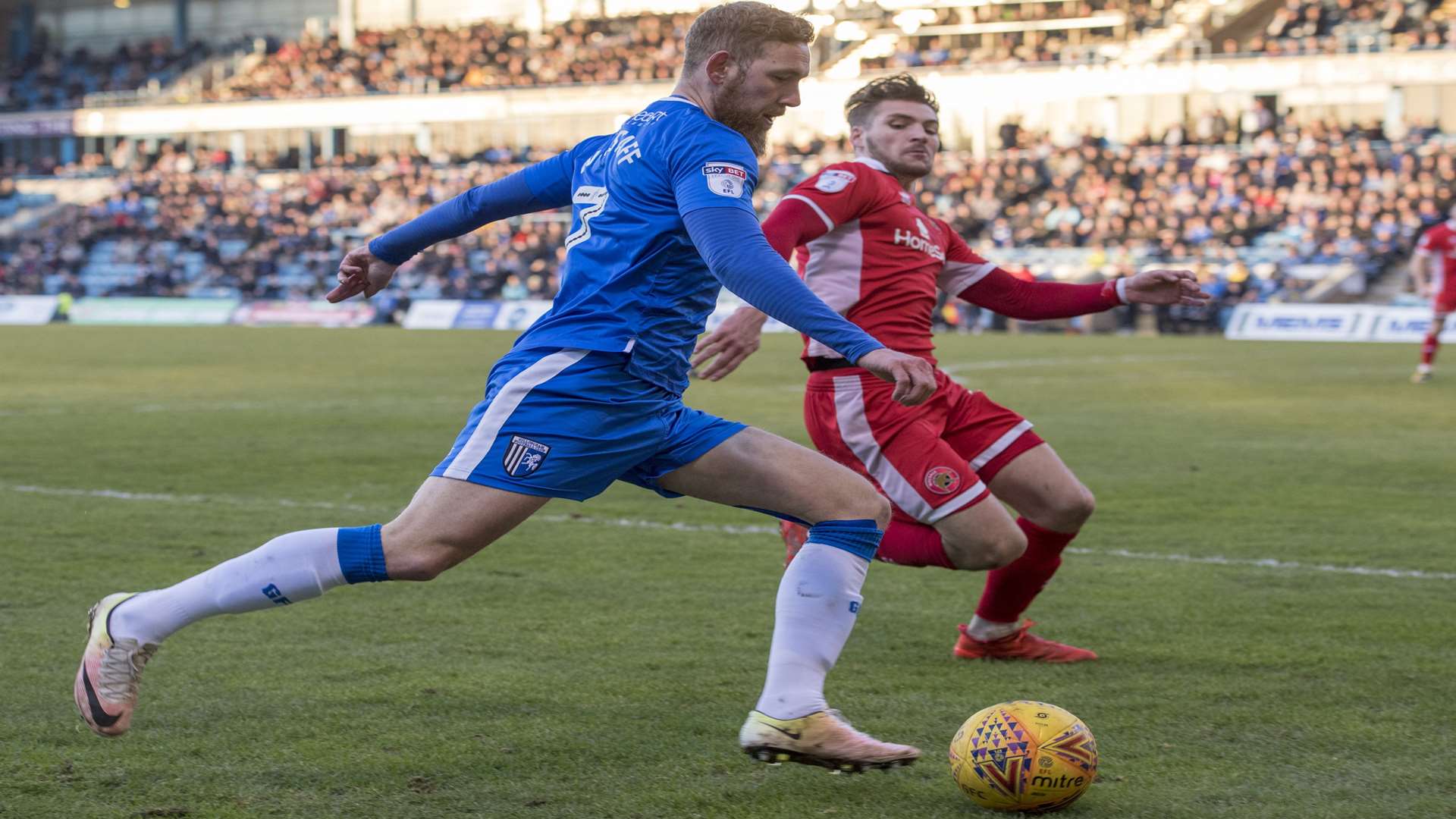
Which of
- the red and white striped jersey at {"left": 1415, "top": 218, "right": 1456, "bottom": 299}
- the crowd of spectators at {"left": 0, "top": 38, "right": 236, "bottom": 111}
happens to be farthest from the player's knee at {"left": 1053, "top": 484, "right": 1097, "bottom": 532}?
the crowd of spectators at {"left": 0, "top": 38, "right": 236, "bottom": 111}

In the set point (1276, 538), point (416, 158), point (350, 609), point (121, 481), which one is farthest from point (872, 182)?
point (416, 158)

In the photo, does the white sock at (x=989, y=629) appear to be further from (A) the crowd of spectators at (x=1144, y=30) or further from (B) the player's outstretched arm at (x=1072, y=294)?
(A) the crowd of spectators at (x=1144, y=30)

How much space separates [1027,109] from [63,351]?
88.6ft

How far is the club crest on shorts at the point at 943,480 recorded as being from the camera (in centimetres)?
533

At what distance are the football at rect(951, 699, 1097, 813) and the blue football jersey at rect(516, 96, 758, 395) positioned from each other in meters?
1.17

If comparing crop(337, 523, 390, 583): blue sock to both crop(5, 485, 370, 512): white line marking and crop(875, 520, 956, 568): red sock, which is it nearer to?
crop(875, 520, 956, 568): red sock

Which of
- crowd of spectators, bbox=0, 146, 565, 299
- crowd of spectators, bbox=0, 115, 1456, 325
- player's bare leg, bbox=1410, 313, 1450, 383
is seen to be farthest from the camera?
crowd of spectators, bbox=0, 146, 565, 299

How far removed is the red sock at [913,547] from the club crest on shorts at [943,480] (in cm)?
16

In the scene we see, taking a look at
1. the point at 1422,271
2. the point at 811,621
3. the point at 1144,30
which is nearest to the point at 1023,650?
the point at 811,621

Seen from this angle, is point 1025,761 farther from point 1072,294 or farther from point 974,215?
point 974,215

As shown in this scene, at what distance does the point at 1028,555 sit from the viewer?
225 inches

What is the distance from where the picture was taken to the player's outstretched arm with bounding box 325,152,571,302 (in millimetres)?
4531

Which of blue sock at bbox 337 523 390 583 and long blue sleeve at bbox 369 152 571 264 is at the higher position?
long blue sleeve at bbox 369 152 571 264

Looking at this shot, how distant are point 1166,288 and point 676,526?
3.85 meters
